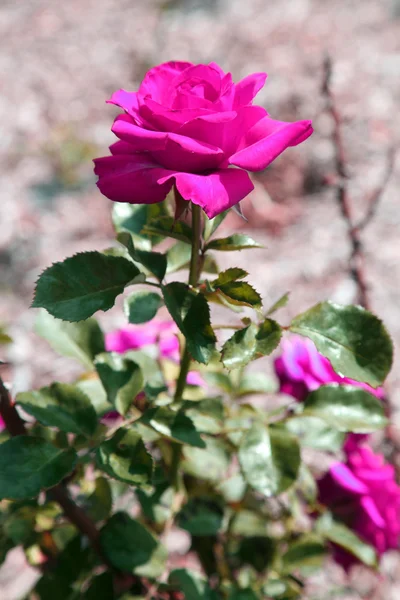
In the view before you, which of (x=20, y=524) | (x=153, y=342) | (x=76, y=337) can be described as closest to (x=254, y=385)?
(x=153, y=342)

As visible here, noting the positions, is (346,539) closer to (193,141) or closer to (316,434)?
(316,434)

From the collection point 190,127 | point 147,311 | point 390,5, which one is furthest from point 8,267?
point 390,5

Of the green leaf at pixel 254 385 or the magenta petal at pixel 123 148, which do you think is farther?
the green leaf at pixel 254 385

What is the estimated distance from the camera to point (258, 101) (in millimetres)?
2746

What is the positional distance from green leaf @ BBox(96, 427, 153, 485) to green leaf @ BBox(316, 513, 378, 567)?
46 cm

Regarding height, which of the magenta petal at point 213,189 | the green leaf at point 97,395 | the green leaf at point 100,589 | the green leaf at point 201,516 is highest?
the magenta petal at point 213,189

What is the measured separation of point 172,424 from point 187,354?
80 millimetres

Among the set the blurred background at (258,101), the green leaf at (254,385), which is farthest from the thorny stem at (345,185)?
the green leaf at (254,385)

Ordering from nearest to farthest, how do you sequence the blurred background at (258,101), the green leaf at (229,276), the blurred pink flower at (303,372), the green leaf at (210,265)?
the green leaf at (229,276) < the green leaf at (210,265) < the blurred pink flower at (303,372) < the blurred background at (258,101)

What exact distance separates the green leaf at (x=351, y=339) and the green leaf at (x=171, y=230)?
15cm

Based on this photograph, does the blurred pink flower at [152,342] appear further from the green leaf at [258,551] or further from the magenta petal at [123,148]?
the magenta petal at [123,148]

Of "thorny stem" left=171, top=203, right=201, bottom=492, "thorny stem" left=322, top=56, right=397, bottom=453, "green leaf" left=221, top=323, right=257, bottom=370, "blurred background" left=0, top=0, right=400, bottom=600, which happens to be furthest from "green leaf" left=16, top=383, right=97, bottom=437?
"blurred background" left=0, top=0, right=400, bottom=600

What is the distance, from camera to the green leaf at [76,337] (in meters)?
0.85

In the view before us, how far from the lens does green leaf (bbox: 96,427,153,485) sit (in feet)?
1.99
